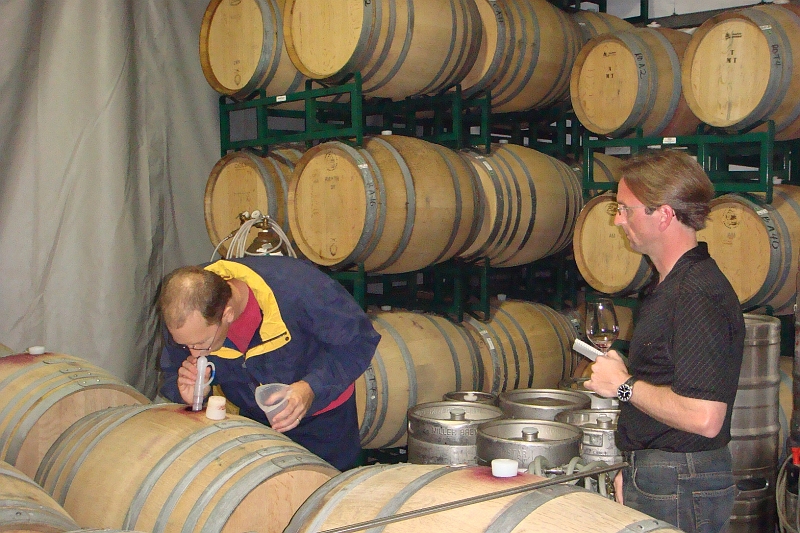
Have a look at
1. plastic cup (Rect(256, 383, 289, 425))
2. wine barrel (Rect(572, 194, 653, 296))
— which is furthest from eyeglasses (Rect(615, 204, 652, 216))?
wine barrel (Rect(572, 194, 653, 296))

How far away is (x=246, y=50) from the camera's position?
4840 mm

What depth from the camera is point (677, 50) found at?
5023mm

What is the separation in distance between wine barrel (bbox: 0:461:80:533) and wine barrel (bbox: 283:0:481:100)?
9.18ft

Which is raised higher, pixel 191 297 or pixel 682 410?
pixel 191 297

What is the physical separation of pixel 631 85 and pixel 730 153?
2.38 feet

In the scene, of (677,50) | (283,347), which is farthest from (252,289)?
(677,50)

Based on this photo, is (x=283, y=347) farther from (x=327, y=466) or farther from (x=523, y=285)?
(x=523, y=285)

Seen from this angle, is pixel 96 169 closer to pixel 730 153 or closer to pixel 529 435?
pixel 529 435

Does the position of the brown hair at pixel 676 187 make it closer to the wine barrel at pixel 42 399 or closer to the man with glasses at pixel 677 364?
the man with glasses at pixel 677 364

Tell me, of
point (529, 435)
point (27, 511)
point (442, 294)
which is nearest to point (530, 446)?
point (529, 435)

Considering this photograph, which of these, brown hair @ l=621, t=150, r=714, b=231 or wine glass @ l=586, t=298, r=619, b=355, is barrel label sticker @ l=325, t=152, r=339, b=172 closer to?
wine glass @ l=586, t=298, r=619, b=355

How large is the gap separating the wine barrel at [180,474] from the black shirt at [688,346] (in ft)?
2.88

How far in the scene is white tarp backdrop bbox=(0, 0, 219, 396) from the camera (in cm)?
462

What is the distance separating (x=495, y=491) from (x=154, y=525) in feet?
3.24
